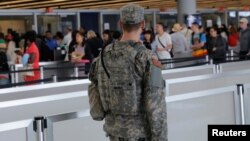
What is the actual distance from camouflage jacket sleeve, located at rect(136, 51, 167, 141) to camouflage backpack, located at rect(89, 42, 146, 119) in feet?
0.21

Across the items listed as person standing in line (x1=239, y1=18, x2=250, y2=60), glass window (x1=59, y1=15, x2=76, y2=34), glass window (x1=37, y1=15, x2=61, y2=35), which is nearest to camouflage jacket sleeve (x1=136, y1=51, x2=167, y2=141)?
person standing in line (x1=239, y1=18, x2=250, y2=60)

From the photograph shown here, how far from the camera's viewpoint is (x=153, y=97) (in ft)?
10.1

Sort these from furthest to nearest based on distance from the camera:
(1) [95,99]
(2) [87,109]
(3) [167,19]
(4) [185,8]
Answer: (3) [167,19]
(4) [185,8]
(2) [87,109]
(1) [95,99]

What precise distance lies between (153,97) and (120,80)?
248 mm

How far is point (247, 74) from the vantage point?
588cm

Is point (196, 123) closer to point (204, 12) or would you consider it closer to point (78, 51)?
point (78, 51)

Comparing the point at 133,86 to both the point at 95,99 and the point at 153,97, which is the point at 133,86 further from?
the point at 95,99

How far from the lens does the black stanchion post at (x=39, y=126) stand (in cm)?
353

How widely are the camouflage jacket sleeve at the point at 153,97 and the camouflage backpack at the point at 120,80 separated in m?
0.06

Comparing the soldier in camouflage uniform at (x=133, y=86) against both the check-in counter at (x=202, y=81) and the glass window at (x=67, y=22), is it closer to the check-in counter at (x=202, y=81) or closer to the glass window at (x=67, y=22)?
the check-in counter at (x=202, y=81)

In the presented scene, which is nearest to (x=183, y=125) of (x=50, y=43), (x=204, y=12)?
(x=50, y=43)

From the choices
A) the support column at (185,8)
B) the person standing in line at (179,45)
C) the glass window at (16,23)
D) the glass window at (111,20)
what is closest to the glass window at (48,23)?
the glass window at (16,23)

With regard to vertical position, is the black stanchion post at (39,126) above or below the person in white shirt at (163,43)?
below

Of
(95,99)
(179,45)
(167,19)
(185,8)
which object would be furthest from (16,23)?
(95,99)
